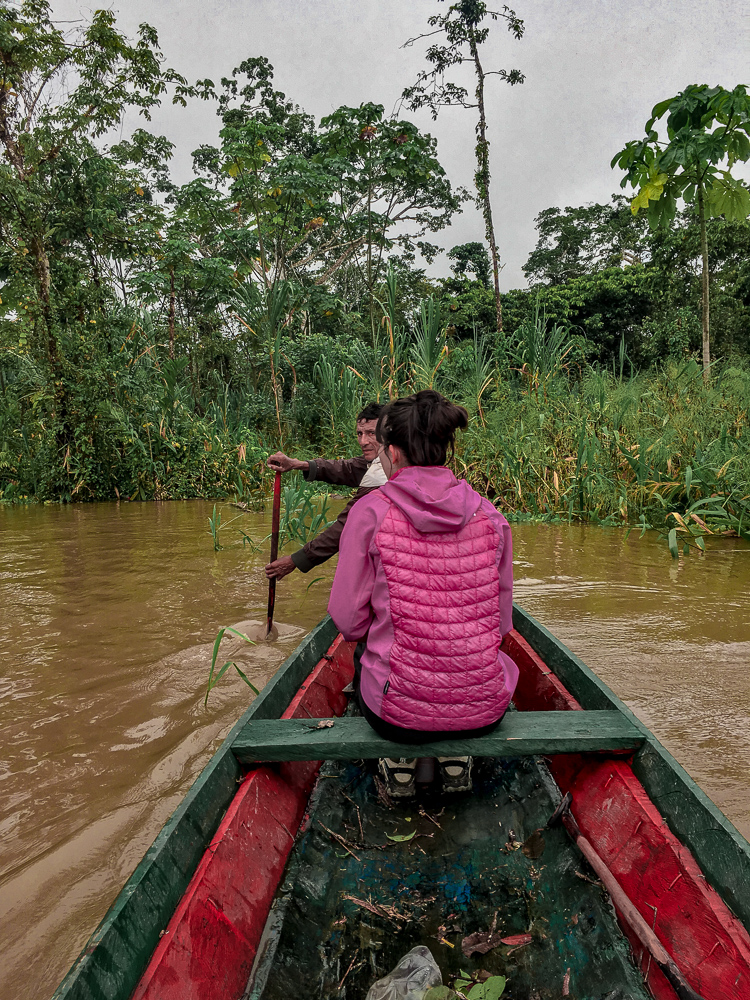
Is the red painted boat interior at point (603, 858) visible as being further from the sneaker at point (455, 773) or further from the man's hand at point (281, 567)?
the man's hand at point (281, 567)

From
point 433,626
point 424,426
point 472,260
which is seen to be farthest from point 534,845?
point 472,260

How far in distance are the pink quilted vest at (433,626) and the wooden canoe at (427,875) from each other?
0.13 m

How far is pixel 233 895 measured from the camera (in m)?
1.27

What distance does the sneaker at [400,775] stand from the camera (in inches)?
67.4

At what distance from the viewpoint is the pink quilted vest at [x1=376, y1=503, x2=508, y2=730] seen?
1.48 m

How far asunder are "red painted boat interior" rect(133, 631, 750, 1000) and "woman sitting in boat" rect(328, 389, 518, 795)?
33cm

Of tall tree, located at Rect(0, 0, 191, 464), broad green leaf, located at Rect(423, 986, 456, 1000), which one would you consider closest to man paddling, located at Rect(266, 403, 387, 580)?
broad green leaf, located at Rect(423, 986, 456, 1000)

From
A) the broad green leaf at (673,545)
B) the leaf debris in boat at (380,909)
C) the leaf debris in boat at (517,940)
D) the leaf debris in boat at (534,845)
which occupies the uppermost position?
the broad green leaf at (673,545)

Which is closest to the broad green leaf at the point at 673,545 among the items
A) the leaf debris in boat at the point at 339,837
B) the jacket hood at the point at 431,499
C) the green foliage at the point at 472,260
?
the jacket hood at the point at 431,499

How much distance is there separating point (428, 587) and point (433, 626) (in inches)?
3.8

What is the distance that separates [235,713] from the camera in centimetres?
249

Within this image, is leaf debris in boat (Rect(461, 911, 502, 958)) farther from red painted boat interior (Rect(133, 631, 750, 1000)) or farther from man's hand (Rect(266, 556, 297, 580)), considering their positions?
man's hand (Rect(266, 556, 297, 580))

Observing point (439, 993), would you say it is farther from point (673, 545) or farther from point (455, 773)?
point (673, 545)

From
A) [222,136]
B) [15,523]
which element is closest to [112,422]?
[15,523]
